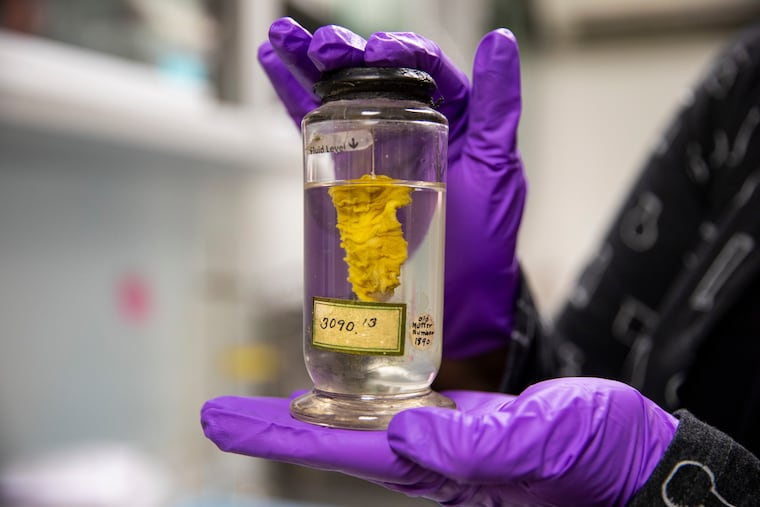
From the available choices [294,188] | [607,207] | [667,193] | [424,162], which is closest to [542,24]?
[607,207]

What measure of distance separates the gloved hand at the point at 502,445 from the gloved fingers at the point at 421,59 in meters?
0.28

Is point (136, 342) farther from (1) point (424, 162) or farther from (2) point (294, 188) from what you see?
(1) point (424, 162)

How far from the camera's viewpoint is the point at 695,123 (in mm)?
1090

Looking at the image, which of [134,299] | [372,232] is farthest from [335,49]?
[134,299]

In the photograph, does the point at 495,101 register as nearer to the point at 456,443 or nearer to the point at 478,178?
the point at 478,178

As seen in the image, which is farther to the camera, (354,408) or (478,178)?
(478,178)

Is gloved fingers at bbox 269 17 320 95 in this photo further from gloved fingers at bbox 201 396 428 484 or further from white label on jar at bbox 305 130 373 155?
gloved fingers at bbox 201 396 428 484

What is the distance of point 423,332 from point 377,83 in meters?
0.21

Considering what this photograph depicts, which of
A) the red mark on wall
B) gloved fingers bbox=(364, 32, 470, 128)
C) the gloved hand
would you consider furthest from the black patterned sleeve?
the red mark on wall

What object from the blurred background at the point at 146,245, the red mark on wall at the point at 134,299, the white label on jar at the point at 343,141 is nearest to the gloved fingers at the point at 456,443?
the white label on jar at the point at 343,141

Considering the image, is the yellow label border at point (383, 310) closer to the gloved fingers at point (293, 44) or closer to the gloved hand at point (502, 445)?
the gloved hand at point (502, 445)

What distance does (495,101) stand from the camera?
0.68 m

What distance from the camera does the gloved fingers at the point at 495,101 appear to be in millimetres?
656

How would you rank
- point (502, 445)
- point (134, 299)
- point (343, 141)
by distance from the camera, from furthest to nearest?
1. point (134, 299)
2. point (343, 141)
3. point (502, 445)
